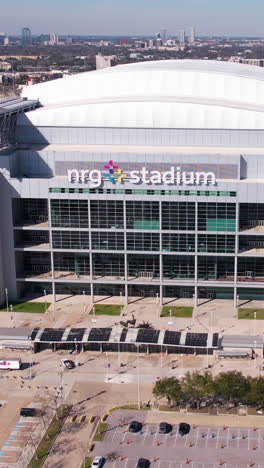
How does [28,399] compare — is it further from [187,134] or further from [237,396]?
[187,134]

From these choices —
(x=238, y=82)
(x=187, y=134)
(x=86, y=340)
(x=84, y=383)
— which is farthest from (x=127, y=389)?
(x=238, y=82)

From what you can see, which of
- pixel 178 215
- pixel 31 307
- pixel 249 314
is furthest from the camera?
pixel 31 307

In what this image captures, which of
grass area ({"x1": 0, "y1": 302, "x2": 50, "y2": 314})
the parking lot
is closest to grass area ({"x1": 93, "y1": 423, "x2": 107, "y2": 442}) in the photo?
the parking lot

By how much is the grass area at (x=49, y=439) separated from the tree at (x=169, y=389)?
11.4m

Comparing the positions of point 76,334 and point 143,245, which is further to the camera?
point 143,245

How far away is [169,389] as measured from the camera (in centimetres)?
8450

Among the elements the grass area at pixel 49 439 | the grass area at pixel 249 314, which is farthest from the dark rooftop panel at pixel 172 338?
the grass area at pixel 49 439

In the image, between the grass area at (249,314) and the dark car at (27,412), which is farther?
the grass area at (249,314)

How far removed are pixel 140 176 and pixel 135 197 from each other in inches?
147

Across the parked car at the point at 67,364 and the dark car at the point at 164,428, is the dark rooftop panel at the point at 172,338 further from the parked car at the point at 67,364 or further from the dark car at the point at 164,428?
the dark car at the point at 164,428

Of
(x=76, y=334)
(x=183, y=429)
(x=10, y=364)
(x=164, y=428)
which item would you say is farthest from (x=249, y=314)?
(x=10, y=364)

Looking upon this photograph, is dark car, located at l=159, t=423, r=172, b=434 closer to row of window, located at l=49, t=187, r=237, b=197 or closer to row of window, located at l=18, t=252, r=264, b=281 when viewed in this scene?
row of window, located at l=18, t=252, r=264, b=281

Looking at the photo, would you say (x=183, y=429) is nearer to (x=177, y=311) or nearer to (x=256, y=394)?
(x=256, y=394)

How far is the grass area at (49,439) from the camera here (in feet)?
250
